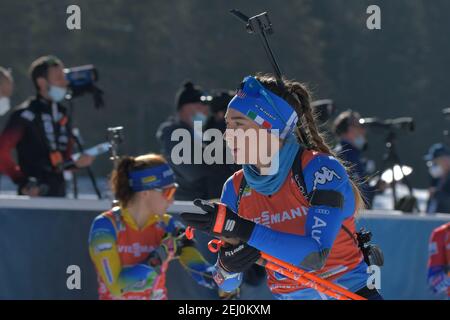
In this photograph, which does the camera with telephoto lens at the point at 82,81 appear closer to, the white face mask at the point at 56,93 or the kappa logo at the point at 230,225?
the white face mask at the point at 56,93

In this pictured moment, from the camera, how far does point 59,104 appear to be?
7.36 meters

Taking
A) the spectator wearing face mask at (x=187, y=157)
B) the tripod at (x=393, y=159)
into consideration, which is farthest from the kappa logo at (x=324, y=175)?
the tripod at (x=393, y=159)

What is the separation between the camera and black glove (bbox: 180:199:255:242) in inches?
136

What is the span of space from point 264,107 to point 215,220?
26.6 inches

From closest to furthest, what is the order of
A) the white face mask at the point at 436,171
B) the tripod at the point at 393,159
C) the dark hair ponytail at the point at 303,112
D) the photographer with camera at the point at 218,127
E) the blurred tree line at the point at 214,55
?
the dark hair ponytail at the point at 303,112 < the photographer with camera at the point at 218,127 < the tripod at the point at 393,159 < the white face mask at the point at 436,171 < the blurred tree line at the point at 214,55

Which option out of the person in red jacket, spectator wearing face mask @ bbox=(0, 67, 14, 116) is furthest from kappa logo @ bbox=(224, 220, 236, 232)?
spectator wearing face mask @ bbox=(0, 67, 14, 116)

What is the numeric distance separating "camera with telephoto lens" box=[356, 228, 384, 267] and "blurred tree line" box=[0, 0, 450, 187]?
534 inches

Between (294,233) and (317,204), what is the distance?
0.85 feet

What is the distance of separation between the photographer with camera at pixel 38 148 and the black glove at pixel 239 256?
3258mm

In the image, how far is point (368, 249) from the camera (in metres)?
4.14

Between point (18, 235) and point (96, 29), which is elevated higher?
point (96, 29)

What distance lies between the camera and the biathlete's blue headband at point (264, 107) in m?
3.87
